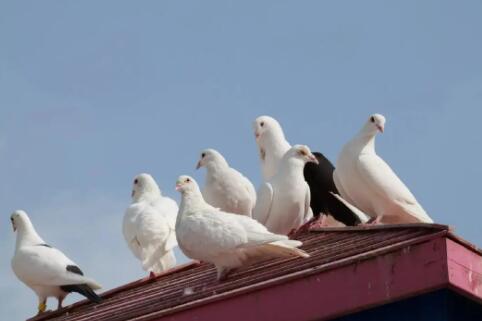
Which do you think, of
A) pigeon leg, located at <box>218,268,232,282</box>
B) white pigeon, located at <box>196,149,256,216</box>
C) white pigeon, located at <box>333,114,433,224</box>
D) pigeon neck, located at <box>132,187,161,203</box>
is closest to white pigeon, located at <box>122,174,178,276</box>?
pigeon neck, located at <box>132,187,161,203</box>

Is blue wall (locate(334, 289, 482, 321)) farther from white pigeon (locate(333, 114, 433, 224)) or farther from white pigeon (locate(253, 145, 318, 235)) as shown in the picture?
white pigeon (locate(253, 145, 318, 235))

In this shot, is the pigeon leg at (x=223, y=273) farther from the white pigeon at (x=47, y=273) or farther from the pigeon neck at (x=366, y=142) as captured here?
the pigeon neck at (x=366, y=142)

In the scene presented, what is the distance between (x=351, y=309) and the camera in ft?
26.0

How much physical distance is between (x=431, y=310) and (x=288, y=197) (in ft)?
15.8

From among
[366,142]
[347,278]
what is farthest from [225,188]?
[347,278]

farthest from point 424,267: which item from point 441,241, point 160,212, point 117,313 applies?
point 160,212

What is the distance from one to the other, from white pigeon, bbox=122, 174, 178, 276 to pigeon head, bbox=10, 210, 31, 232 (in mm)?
1125

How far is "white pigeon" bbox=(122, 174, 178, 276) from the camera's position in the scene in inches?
590

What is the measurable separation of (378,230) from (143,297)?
214 cm

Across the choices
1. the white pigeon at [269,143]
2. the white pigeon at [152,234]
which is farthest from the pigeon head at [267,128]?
the white pigeon at [152,234]

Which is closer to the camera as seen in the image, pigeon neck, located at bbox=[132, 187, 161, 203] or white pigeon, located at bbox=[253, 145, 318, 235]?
white pigeon, located at bbox=[253, 145, 318, 235]

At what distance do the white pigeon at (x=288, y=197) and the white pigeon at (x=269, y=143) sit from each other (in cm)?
208

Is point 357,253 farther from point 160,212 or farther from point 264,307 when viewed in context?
point 160,212

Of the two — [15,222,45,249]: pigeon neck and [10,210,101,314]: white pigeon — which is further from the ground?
[15,222,45,249]: pigeon neck
